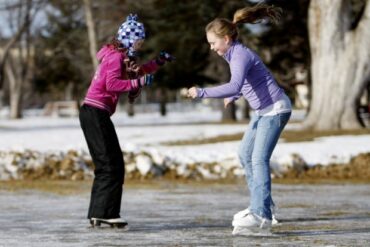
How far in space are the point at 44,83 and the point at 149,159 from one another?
6143 centimetres

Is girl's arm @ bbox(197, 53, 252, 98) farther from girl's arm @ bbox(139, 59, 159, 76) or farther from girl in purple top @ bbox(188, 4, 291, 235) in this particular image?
girl's arm @ bbox(139, 59, 159, 76)

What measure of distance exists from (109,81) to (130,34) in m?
0.49

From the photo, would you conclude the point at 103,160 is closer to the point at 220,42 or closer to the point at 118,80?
the point at 118,80

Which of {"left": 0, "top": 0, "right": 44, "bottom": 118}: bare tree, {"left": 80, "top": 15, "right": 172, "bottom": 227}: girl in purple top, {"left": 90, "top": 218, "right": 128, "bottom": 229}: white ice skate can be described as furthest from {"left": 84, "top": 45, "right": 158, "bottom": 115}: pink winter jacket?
{"left": 0, "top": 0, "right": 44, "bottom": 118}: bare tree

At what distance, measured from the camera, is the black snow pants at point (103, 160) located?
29.1 feet

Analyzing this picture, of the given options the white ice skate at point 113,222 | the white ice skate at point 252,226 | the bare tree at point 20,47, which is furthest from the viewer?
the bare tree at point 20,47

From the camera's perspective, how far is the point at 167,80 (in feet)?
156

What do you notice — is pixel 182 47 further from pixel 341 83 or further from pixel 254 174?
pixel 254 174

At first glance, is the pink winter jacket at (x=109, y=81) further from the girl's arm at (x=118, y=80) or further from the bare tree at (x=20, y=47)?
the bare tree at (x=20, y=47)

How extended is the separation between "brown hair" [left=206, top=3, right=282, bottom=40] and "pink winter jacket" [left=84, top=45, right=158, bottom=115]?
850mm

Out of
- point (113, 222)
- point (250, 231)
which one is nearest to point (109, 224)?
point (113, 222)

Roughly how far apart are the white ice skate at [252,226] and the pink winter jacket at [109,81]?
144cm

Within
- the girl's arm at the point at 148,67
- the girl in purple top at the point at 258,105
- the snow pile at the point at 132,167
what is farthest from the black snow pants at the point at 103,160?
the snow pile at the point at 132,167

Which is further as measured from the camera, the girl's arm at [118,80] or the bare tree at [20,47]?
the bare tree at [20,47]
